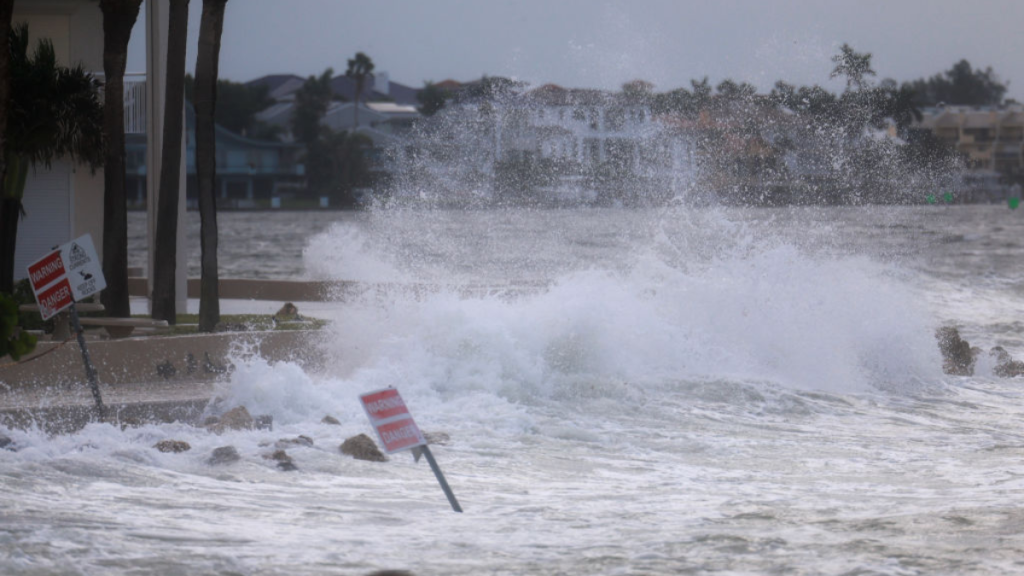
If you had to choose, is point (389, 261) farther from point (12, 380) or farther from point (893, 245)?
point (893, 245)

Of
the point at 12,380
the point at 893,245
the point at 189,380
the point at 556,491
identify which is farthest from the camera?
the point at 893,245

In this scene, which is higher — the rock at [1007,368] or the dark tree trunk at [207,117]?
the dark tree trunk at [207,117]

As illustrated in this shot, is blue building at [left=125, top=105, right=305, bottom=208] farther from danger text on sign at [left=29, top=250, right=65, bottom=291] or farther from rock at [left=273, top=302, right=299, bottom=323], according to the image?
danger text on sign at [left=29, top=250, right=65, bottom=291]

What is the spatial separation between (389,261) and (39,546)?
18.7 m

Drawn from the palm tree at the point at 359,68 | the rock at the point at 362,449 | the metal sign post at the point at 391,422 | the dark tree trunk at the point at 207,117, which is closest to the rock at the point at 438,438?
the rock at the point at 362,449

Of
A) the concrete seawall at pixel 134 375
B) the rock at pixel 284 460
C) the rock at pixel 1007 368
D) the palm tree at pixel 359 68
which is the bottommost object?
the rock at pixel 1007 368

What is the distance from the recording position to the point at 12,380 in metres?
12.0

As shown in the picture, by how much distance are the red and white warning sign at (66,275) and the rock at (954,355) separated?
474 inches

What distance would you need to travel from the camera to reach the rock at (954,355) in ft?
58.7

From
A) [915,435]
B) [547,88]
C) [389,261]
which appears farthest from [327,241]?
[915,435]

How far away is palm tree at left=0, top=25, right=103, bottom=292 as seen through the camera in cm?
1641

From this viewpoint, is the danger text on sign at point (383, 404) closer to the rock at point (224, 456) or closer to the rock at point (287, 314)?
the rock at point (224, 456)

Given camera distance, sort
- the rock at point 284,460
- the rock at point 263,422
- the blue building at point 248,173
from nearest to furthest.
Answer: the rock at point 284,460 → the rock at point 263,422 → the blue building at point 248,173

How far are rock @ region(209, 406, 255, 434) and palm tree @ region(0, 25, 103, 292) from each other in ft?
19.8
